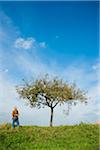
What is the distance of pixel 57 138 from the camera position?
3238 centimetres

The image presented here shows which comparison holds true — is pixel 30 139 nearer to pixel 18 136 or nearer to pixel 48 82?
pixel 18 136

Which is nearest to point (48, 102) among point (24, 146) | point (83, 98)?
point (83, 98)

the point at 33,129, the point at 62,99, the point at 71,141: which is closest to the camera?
the point at 71,141

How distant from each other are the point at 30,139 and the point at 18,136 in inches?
54.8

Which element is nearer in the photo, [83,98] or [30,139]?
[30,139]

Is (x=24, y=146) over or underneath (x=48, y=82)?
underneath

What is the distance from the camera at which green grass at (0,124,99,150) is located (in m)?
29.3

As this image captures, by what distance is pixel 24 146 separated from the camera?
29.4 meters

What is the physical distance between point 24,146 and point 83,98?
2076cm

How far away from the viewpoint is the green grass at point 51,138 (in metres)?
29.3

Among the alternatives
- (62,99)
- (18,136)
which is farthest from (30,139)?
(62,99)

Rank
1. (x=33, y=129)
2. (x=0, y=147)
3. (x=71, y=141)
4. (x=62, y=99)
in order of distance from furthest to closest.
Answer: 1. (x=62, y=99)
2. (x=33, y=129)
3. (x=71, y=141)
4. (x=0, y=147)

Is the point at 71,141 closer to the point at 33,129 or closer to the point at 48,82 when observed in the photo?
the point at 33,129

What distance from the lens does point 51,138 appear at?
3241 cm
